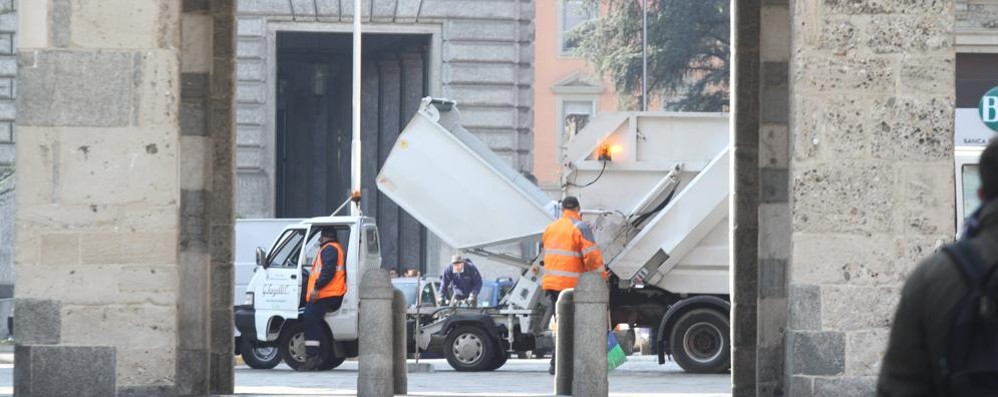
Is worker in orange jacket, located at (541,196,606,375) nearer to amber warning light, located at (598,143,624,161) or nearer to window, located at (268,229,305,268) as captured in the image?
amber warning light, located at (598,143,624,161)

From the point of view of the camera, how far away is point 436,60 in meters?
35.6

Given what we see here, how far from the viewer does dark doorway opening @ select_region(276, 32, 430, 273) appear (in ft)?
129

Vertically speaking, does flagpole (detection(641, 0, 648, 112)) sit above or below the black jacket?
above

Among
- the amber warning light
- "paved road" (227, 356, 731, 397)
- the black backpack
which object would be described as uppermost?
the amber warning light

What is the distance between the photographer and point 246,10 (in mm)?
34531

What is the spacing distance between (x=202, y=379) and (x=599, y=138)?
831 cm

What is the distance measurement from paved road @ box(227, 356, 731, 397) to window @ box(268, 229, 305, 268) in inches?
49.7

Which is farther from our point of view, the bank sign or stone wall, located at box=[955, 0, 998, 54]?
stone wall, located at box=[955, 0, 998, 54]

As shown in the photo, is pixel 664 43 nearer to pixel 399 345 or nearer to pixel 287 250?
pixel 287 250

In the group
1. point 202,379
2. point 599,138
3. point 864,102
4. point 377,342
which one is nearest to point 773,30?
point 864,102

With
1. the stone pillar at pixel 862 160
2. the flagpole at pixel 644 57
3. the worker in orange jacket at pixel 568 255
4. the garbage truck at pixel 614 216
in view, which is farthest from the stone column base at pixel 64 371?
the flagpole at pixel 644 57

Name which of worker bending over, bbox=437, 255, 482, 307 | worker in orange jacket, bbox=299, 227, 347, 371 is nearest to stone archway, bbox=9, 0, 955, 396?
worker in orange jacket, bbox=299, 227, 347, 371

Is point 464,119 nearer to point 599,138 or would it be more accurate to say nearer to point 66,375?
point 599,138

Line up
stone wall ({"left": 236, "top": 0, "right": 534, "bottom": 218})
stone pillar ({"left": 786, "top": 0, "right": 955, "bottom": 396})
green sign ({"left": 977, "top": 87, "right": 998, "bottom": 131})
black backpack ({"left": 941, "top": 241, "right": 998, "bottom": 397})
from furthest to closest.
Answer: stone wall ({"left": 236, "top": 0, "right": 534, "bottom": 218}) < green sign ({"left": 977, "top": 87, "right": 998, "bottom": 131}) < stone pillar ({"left": 786, "top": 0, "right": 955, "bottom": 396}) < black backpack ({"left": 941, "top": 241, "right": 998, "bottom": 397})
